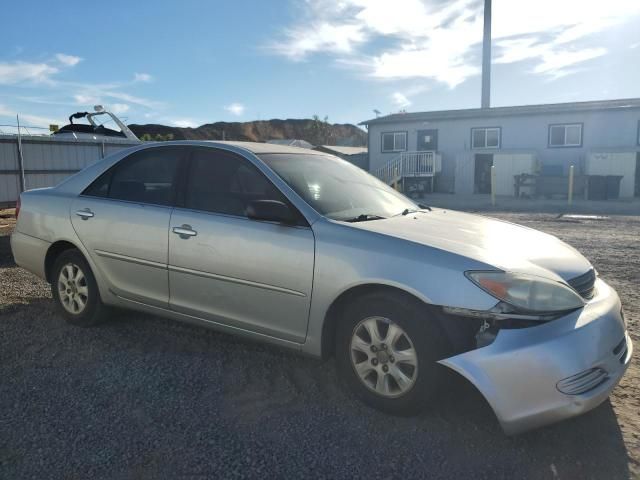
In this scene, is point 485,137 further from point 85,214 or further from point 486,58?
point 85,214

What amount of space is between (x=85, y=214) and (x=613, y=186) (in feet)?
70.6

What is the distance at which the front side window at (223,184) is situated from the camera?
351cm

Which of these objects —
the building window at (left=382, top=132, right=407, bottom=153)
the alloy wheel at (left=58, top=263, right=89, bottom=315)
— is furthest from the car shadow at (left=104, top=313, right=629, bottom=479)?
the building window at (left=382, top=132, right=407, bottom=153)

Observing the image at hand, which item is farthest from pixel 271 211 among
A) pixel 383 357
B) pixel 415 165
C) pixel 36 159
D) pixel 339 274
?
pixel 415 165

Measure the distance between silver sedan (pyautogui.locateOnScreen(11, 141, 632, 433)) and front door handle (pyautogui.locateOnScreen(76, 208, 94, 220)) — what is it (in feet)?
0.06

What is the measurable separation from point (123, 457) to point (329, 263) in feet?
4.79

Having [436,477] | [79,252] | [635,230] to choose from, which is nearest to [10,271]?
[79,252]

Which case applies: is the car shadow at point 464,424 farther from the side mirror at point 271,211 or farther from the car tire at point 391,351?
the side mirror at point 271,211

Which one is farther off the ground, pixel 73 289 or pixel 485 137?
pixel 485 137

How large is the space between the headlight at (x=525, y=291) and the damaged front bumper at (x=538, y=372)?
10cm

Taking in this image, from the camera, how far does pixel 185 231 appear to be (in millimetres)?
3605

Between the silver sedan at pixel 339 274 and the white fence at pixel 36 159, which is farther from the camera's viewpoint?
the white fence at pixel 36 159

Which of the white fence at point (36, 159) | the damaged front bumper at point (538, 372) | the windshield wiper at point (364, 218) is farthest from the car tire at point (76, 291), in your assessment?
the white fence at point (36, 159)

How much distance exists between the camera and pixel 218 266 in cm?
344
